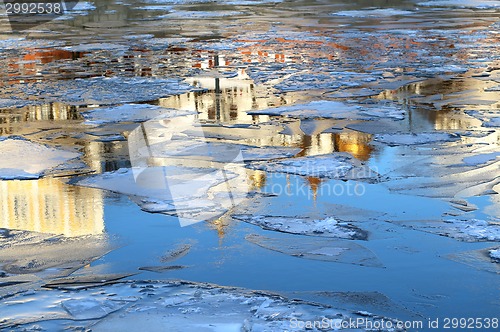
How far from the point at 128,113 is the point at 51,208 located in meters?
3.56

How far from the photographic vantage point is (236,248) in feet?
17.0

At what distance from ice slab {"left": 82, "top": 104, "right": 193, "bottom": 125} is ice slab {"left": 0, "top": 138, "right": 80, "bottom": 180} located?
4.07 feet

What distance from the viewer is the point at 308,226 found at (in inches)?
218

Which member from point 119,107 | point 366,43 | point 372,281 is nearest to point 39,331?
point 372,281

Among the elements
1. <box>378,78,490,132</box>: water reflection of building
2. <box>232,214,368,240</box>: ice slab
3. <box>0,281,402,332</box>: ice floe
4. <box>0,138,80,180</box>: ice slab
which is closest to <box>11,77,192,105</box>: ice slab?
<box>0,138,80,180</box>: ice slab

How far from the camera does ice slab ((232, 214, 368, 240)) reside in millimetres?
5398

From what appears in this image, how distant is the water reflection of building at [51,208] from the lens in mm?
5664

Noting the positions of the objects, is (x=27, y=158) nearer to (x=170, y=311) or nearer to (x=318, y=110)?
(x=318, y=110)

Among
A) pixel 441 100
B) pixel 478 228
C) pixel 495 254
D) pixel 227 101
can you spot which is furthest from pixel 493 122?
pixel 495 254

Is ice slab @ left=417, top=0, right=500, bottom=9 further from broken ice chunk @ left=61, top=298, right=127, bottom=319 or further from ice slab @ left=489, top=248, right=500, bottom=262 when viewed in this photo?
broken ice chunk @ left=61, top=298, right=127, bottom=319

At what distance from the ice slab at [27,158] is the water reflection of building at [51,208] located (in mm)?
211

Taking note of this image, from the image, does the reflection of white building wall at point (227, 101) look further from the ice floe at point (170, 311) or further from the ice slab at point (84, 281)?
the ice floe at point (170, 311)

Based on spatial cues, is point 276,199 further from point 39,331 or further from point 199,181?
point 39,331

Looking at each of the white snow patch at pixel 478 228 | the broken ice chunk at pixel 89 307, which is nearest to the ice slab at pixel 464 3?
the white snow patch at pixel 478 228
